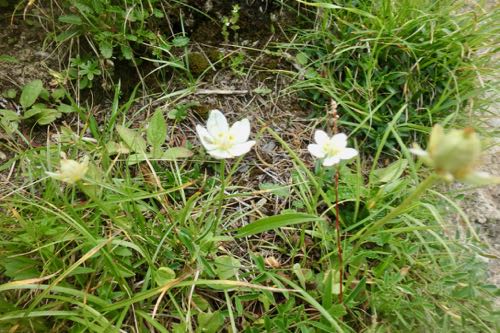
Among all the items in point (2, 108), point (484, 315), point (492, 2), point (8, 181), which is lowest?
point (484, 315)

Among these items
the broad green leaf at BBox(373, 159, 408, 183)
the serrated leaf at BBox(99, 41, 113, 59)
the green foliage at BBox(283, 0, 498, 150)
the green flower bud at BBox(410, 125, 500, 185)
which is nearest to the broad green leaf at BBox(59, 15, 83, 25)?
the serrated leaf at BBox(99, 41, 113, 59)

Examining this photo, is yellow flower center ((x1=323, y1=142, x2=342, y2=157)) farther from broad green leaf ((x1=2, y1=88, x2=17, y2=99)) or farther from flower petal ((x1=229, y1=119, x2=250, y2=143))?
broad green leaf ((x1=2, y1=88, x2=17, y2=99))

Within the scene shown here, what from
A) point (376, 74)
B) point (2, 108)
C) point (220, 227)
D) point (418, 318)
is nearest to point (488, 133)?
point (376, 74)

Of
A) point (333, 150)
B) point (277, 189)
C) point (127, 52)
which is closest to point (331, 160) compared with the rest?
point (333, 150)

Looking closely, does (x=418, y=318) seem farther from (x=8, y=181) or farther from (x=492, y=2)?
(x=492, y=2)

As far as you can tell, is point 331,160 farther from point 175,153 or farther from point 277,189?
point 175,153

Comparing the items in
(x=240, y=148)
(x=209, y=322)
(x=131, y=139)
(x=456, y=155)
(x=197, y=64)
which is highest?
(x=456, y=155)
